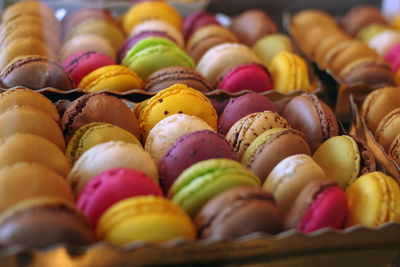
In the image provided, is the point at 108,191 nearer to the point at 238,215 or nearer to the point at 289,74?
the point at 238,215

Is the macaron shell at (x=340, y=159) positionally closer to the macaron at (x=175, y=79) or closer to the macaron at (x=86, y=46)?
the macaron at (x=175, y=79)

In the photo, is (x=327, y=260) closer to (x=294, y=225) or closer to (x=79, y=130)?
(x=294, y=225)

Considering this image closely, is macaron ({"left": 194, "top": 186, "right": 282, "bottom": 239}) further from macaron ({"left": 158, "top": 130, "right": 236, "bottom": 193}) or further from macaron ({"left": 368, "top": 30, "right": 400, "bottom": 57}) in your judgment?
macaron ({"left": 368, "top": 30, "right": 400, "bottom": 57})

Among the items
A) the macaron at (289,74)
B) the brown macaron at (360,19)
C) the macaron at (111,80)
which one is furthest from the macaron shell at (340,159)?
the brown macaron at (360,19)

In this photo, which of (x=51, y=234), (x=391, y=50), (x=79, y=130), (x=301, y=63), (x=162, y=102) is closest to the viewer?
(x=51, y=234)

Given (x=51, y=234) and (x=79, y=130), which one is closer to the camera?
(x=51, y=234)

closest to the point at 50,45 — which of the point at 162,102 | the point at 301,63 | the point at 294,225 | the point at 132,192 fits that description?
the point at 162,102
